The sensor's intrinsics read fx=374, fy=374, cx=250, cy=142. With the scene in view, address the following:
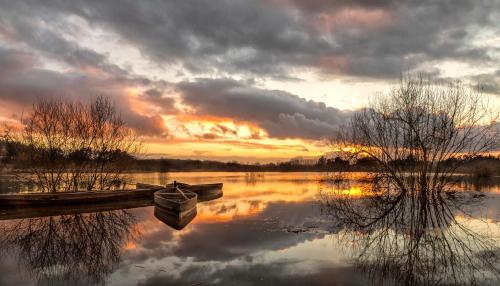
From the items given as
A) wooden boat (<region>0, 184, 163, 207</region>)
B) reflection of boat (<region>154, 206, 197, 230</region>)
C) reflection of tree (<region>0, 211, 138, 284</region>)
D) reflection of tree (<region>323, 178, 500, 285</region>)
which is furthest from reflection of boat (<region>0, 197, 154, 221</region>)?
reflection of tree (<region>323, 178, 500, 285</region>)

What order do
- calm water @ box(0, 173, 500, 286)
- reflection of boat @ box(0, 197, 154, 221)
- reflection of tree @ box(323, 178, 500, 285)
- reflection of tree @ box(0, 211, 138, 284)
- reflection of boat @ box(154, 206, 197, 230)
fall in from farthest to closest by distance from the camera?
reflection of boat @ box(0, 197, 154, 221), reflection of boat @ box(154, 206, 197, 230), reflection of tree @ box(0, 211, 138, 284), reflection of tree @ box(323, 178, 500, 285), calm water @ box(0, 173, 500, 286)

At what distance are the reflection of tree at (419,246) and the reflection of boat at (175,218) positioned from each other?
239 inches

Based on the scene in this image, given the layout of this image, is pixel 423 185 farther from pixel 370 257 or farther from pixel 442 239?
pixel 370 257

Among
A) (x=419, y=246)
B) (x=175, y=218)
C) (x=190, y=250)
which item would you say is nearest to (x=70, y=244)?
(x=190, y=250)

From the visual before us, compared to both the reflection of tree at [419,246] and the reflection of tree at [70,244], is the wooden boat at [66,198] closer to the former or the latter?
the reflection of tree at [70,244]

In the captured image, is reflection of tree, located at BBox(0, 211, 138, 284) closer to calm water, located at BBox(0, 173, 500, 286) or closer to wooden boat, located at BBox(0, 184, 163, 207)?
calm water, located at BBox(0, 173, 500, 286)

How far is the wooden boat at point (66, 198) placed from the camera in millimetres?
17922

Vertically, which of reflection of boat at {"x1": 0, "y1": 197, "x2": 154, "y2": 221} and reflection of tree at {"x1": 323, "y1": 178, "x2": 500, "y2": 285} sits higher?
reflection of tree at {"x1": 323, "y1": 178, "x2": 500, "y2": 285}

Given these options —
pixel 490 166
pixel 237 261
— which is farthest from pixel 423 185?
pixel 490 166

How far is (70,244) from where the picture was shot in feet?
34.8

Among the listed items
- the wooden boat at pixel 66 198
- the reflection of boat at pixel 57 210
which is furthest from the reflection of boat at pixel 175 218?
the wooden boat at pixel 66 198

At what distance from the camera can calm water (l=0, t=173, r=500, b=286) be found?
293 inches

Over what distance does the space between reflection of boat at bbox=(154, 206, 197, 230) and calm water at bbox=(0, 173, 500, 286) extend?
36 cm

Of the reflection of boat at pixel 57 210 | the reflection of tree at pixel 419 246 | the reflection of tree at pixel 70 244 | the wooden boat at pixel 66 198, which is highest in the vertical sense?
the wooden boat at pixel 66 198
